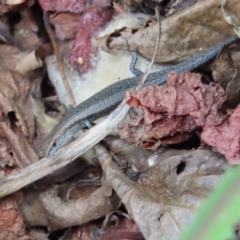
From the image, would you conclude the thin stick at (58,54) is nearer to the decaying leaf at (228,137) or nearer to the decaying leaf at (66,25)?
the decaying leaf at (66,25)

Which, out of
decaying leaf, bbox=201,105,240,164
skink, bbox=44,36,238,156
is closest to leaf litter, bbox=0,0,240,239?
decaying leaf, bbox=201,105,240,164

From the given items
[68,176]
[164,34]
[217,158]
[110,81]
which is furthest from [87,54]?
[217,158]

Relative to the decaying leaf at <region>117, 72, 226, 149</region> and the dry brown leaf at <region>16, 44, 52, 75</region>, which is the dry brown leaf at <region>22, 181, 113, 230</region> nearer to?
the decaying leaf at <region>117, 72, 226, 149</region>

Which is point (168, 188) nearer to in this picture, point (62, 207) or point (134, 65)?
point (62, 207)

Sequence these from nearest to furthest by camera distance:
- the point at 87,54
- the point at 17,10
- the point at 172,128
A: the point at 172,128
the point at 87,54
the point at 17,10

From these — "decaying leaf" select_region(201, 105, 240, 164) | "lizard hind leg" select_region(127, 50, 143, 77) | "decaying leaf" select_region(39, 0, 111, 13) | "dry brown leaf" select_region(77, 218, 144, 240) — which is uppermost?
"decaying leaf" select_region(39, 0, 111, 13)

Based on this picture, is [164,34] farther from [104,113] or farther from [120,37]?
[104,113]

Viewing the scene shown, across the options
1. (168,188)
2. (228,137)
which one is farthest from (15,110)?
(228,137)
